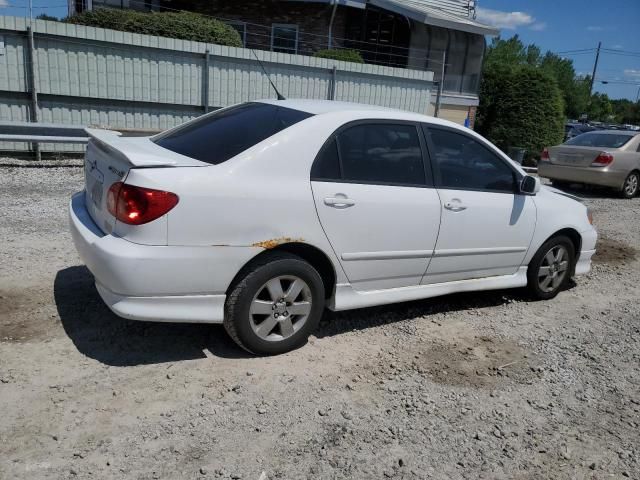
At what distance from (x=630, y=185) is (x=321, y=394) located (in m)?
11.3

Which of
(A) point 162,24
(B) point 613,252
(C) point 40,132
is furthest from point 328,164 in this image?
(A) point 162,24

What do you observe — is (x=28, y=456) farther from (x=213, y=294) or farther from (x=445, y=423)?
(x=445, y=423)

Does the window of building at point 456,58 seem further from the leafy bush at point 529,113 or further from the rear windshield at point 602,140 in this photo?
the rear windshield at point 602,140

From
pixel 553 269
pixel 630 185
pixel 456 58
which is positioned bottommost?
pixel 553 269

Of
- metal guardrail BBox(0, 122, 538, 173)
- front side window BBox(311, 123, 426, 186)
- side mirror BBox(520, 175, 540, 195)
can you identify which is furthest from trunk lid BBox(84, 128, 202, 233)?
metal guardrail BBox(0, 122, 538, 173)

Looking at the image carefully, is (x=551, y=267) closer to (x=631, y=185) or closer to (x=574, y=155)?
(x=574, y=155)

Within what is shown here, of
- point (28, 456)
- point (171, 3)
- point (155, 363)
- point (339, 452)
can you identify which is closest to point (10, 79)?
point (155, 363)

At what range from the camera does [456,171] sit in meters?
4.49

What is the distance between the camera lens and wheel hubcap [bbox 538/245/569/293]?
5.30m

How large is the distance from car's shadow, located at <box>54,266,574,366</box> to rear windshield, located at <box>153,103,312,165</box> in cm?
125

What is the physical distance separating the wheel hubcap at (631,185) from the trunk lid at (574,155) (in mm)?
980

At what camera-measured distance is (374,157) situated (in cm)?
405

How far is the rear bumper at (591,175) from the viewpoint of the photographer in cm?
1171

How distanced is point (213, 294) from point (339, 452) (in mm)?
1176
